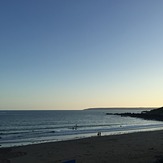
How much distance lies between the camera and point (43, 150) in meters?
21.9

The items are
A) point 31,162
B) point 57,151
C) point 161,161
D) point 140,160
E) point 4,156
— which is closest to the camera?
point 161,161

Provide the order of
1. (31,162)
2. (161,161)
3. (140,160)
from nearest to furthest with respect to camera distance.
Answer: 1. (161,161)
2. (140,160)
3. (31,162)

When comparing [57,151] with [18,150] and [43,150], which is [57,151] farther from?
[18,150]

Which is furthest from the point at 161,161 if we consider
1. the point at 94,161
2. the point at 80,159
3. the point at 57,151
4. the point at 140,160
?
the point at 57,151

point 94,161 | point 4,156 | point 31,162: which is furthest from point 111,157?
point 4,156

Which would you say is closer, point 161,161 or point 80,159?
point 161,161

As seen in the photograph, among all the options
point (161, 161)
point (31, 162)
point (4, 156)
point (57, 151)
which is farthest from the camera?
point (57, 151)

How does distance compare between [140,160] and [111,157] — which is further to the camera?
[111,157]

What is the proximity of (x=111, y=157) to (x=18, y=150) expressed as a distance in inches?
285

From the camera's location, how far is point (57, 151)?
21.4m

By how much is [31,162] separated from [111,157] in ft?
14.6

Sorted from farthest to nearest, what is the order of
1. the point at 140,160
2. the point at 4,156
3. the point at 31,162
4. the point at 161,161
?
the point at 4,156 < the point at 31,162 < the point at 140,160 < the point at 161,161

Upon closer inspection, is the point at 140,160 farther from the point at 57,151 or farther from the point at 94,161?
the point at 57,151

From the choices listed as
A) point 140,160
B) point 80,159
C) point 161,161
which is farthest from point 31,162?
point 161,161
